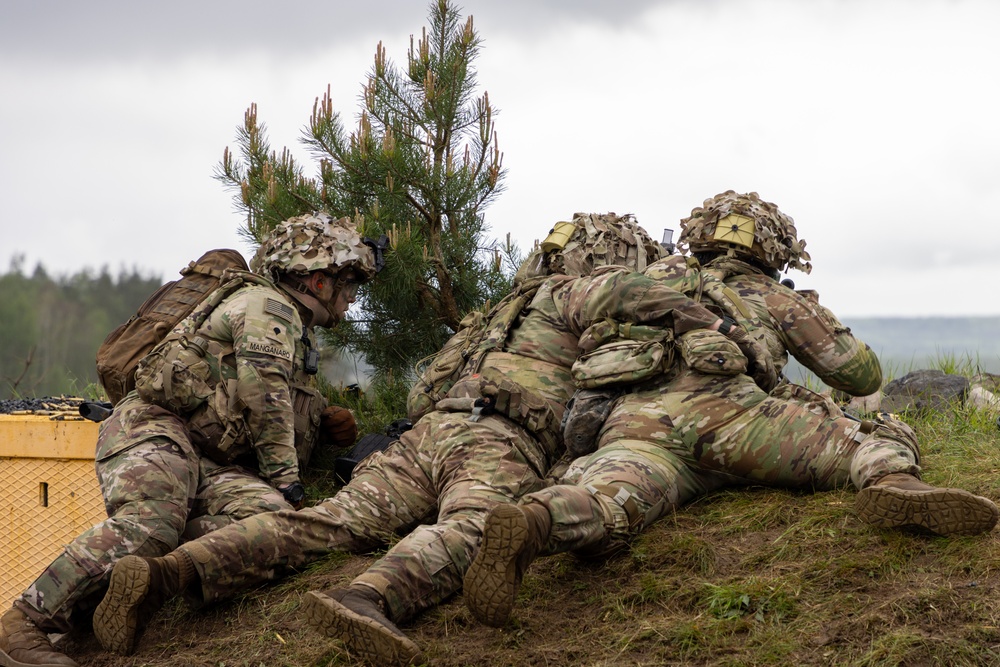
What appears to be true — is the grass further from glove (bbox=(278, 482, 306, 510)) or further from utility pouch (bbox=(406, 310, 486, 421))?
utility pouch (bbox=(406, 310, 486, 421))

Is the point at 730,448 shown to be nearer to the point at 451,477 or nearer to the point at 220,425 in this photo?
the point at 451,477

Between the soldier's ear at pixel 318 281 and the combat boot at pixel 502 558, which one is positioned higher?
the soldier's ear at pixel 318 281

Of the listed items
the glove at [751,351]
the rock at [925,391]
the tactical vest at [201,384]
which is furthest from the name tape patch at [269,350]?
the rock at [925,391]

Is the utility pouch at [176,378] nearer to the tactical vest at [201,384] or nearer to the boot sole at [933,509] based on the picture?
the tactical vest at [201,384]

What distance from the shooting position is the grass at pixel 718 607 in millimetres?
3920

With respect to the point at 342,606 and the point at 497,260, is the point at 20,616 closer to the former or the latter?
the point at 342,606

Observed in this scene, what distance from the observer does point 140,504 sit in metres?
5.00

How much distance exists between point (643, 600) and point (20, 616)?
2.66 meters

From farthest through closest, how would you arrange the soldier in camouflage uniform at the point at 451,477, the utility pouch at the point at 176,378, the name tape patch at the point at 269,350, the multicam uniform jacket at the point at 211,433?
the name tape patch at the point at 269,350 < the utility pouch at the point at 176,378 < the multicam uniform jacket at the point at 211,433 < the soldier in camouflage uniform at the point at 451,477

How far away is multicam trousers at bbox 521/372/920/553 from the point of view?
4.68m

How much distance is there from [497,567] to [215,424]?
2.15 metres

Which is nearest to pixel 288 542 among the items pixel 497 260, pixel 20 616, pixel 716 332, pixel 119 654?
pixel 119 654

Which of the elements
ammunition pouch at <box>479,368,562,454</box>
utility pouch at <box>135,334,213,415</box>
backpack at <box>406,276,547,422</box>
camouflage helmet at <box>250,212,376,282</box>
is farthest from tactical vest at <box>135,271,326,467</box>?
ammunition pouch at <box>479,368,562,454</box>

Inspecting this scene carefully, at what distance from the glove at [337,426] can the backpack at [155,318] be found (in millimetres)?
998
